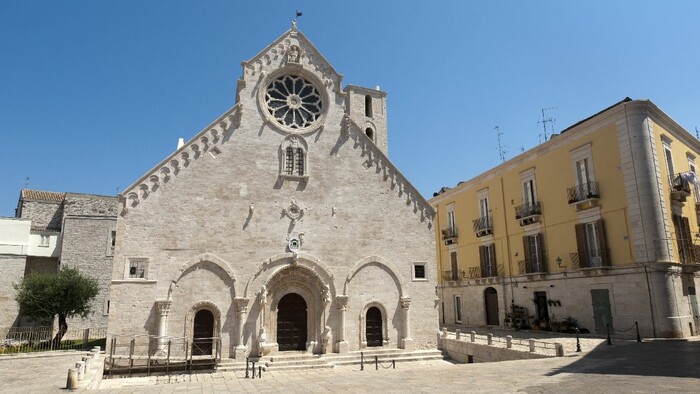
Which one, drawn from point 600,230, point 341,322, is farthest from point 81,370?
point 600,230

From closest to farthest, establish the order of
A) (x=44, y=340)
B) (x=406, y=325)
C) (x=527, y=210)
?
(x=406, y=325) < (x=44, y=340) < (x=527, y=210)

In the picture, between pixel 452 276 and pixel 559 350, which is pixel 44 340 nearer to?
pixel 559 350

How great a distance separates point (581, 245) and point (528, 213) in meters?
4.31

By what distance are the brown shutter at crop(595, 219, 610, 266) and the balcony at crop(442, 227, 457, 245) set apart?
43.9ft

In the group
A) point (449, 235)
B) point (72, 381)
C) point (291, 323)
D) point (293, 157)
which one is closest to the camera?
point (72, 381)

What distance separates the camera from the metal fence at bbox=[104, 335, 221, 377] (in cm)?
1812

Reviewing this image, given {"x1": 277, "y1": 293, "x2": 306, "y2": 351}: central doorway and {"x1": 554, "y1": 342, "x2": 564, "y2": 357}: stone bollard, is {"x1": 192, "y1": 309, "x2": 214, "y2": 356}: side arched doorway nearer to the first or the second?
{"x1": 277, "y1": 293, "x2": 306, "y2": 351}: central doorway

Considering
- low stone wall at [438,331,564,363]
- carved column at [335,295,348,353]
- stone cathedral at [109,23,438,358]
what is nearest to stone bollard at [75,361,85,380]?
stone cathedral at [109,23,438,358]

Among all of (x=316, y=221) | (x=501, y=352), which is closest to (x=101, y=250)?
(x=316, y=221)

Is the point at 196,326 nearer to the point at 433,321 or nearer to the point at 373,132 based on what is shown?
the point at 433,321

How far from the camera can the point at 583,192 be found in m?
Answer: 25.2

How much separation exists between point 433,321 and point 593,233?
1034 centimetres

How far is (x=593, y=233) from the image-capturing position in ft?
81.5

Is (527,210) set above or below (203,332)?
above
